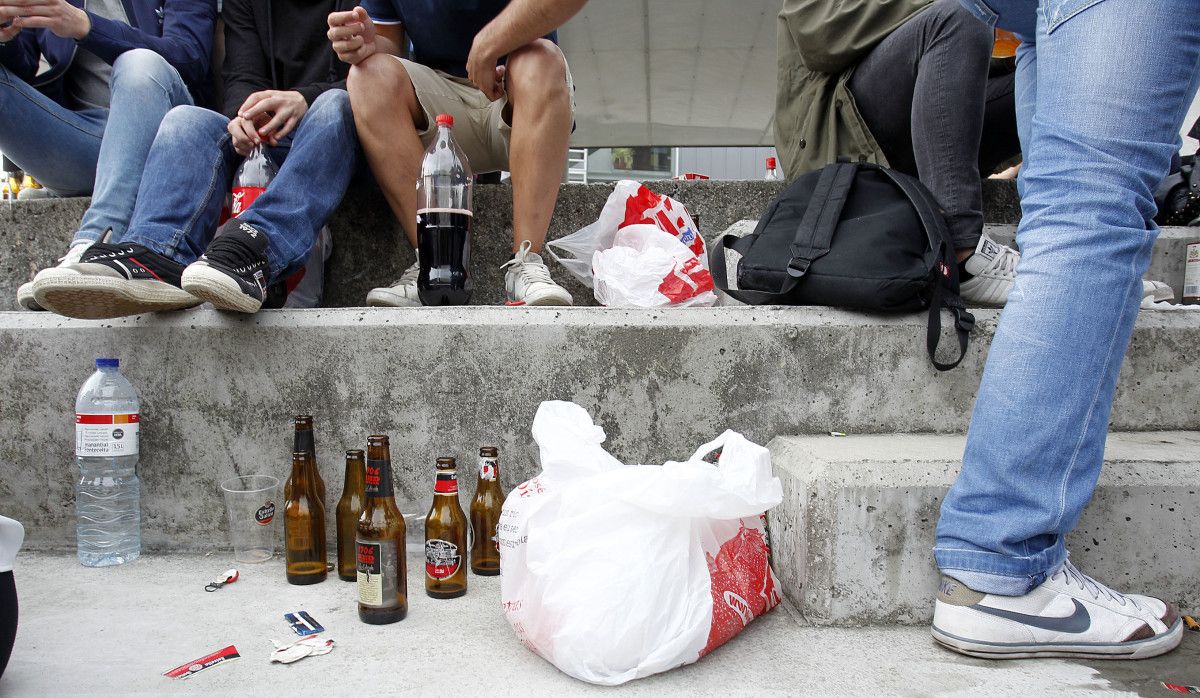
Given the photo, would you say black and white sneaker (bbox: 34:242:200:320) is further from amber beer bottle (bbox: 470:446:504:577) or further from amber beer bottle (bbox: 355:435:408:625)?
amber beer bottle (bbox: 470:446:504:577)

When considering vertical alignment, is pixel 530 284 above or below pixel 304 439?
above

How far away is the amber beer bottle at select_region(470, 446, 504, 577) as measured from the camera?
5.84 feet

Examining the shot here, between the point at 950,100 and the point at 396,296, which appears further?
the point at 396,296

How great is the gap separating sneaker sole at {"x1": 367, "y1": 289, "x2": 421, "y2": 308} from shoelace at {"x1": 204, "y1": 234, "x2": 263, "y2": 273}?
0.38 m

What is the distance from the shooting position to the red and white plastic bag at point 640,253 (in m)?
2.22

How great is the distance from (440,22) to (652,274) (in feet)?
3.77

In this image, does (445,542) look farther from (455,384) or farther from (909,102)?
(909,102)

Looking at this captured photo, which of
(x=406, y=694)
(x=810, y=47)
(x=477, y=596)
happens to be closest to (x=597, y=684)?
(x=406, y=694)

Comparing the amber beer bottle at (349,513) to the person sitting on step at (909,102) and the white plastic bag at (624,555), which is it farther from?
the person sitting on step at (909,102)

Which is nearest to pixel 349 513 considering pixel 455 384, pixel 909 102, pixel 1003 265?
pixel 455 384

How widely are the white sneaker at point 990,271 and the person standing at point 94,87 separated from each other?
2.47 m

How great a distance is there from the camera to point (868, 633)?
4.89ft

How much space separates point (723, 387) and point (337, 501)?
3.49 ft

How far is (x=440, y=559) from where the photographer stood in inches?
63.3
